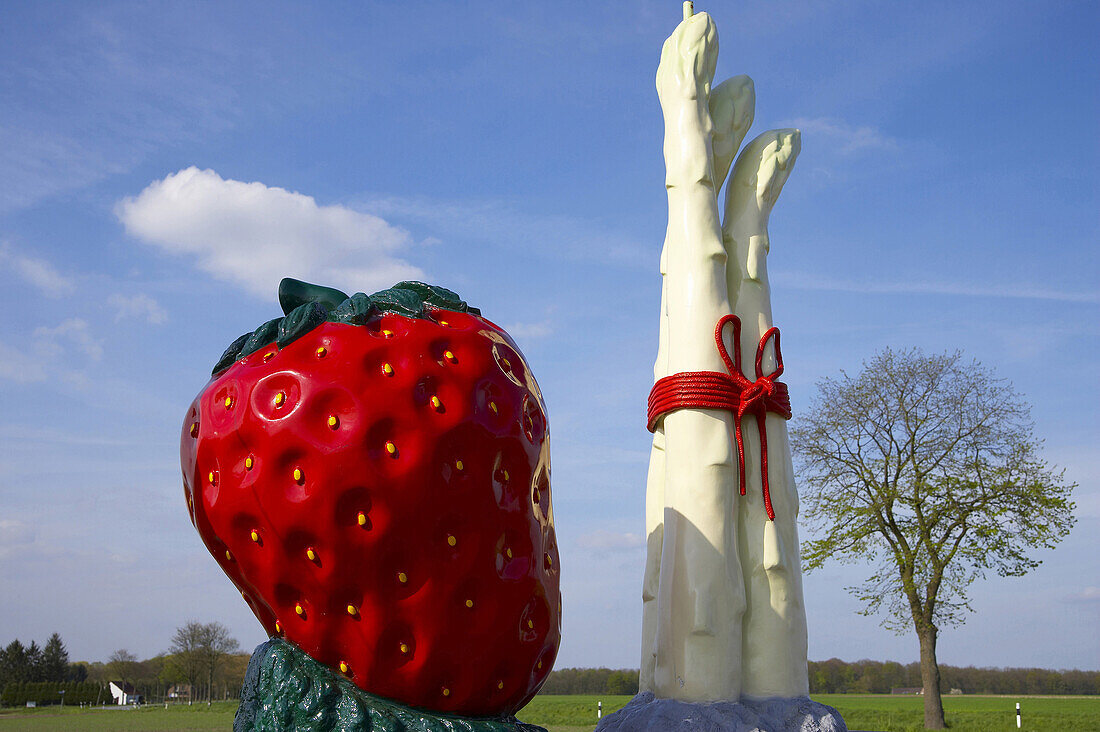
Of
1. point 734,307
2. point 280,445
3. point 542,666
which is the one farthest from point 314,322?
point 734,307

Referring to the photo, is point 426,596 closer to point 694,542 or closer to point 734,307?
point 694,542

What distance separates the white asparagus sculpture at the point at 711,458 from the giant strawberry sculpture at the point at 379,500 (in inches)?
54.7

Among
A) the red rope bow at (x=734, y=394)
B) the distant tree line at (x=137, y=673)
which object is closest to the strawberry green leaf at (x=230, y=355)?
the red rope bow at (x=734, y=394)

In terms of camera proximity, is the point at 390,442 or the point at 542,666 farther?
the point at 542,666

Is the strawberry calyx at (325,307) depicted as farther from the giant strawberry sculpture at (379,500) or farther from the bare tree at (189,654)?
the bare tree at (189,654)

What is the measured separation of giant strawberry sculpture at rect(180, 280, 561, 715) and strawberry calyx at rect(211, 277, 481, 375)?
0.01 m

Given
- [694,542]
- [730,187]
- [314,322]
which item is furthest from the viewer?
[730,187]

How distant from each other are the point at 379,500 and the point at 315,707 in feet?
2.11

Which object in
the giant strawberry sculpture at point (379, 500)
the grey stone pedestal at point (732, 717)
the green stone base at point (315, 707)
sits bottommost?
the grey stone pedestal at point (732, 717)

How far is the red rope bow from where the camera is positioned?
14.2ft

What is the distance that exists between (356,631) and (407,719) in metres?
0.31

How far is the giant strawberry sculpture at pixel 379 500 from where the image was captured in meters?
2.71

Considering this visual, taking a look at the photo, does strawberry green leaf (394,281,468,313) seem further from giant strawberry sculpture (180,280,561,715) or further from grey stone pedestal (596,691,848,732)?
grey stone pedestal (596,691,848,732)

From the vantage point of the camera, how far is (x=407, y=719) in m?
2.74
